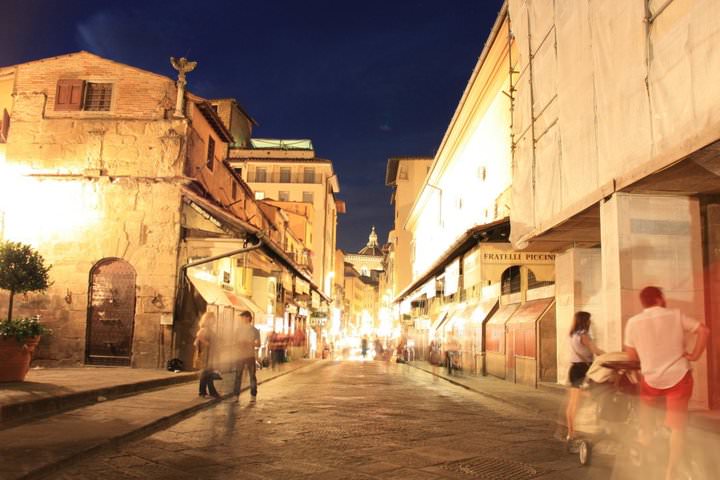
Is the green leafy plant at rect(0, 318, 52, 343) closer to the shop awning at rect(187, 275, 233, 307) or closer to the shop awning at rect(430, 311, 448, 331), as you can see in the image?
the shop awning at rect(187, 275, 233, 307)

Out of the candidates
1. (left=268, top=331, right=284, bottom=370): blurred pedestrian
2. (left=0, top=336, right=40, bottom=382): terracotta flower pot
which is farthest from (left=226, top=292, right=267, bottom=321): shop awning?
(left=0, top=336, right=40, bottom=382): terracotta flower pot

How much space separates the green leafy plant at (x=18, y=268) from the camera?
13.1 metres

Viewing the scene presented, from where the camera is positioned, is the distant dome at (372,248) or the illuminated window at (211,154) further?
the distant dome at (372,248)

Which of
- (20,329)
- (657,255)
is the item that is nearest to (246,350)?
(20,329)

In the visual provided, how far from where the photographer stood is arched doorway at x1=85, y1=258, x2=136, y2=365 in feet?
63.0

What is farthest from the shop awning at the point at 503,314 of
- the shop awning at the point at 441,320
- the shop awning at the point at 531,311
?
the shop awning at the point at 441,320

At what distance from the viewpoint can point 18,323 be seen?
11953 mm

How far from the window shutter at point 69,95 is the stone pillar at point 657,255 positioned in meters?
16.7

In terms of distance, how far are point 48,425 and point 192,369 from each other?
10.8 m

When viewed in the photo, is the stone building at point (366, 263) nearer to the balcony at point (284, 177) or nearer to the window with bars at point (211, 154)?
the balcony at point (284, 177)

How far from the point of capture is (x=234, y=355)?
14297 mm

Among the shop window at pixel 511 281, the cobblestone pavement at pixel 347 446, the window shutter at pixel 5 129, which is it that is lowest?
the cobblestone pavement at pixel 347 446

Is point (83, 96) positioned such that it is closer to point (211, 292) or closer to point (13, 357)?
point (211, 292)

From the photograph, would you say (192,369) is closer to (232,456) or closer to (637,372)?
(232,456)
